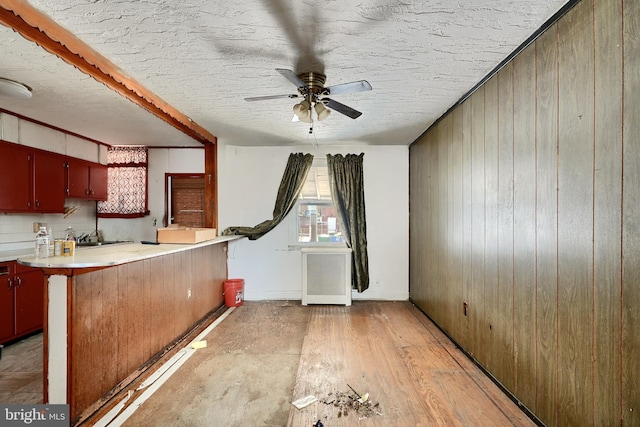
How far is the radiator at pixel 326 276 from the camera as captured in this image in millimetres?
4449

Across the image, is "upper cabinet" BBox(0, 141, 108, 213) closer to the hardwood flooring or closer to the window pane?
the hardwood flooring

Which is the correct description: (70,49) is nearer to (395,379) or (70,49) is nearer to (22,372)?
(22,372)

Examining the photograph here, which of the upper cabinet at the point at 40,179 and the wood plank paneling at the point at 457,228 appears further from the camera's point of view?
the upper cabinet at the point at 40,179

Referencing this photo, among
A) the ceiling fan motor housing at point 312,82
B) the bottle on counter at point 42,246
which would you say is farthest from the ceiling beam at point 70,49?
the ceiling fan motor housing at point 312,82

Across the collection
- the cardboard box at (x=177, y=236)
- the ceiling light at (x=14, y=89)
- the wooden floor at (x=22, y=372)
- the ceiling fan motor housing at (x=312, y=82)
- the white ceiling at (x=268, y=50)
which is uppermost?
the white ceiling at (x=268, y=50)

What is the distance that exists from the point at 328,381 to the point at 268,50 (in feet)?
8.00

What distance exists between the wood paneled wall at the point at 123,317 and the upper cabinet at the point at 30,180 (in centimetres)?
194

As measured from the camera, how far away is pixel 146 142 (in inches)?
192

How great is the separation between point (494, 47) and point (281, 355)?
2946mm

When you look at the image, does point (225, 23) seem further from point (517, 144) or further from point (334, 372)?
point (334, 372)

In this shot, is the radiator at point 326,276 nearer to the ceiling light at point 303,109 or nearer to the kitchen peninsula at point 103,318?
the kitchen peninsula at point 103,318

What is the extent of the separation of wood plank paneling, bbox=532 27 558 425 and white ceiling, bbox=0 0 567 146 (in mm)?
267

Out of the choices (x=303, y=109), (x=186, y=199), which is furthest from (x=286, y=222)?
(x=303, y=109)

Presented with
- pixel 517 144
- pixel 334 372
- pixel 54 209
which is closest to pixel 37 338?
pixel 54 209
